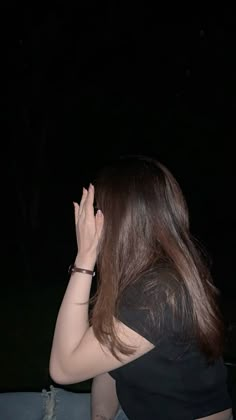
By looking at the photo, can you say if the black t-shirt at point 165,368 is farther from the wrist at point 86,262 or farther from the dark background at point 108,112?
the dark background at point 108,112

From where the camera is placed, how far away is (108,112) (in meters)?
16.6

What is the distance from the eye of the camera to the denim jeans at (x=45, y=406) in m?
1.77

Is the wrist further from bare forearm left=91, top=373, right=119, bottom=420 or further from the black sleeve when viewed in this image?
bare forearm left=91, top=373, right=119, bottom=420

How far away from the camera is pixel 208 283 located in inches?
61.2

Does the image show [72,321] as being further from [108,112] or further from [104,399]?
[108,112]

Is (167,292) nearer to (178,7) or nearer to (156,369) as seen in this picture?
(156,369)

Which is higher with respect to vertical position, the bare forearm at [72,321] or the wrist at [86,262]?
the wrist at [86,262]

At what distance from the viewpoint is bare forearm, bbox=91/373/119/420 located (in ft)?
5.61

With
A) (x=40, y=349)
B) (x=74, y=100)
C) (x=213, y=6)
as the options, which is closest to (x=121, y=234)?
(x=40, y=349)

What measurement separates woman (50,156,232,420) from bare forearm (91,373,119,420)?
0.15 m

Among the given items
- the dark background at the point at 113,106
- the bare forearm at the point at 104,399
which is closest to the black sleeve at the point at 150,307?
the bare forearm at the point at 104,399

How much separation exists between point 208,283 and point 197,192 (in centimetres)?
1510

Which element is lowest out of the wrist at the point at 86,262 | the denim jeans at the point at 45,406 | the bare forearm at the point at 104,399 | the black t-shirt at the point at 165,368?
the denim jeans at the point at 45,406

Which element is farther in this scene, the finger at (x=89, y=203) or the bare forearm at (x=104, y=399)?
the bare forearm at (x=104, y=399)
